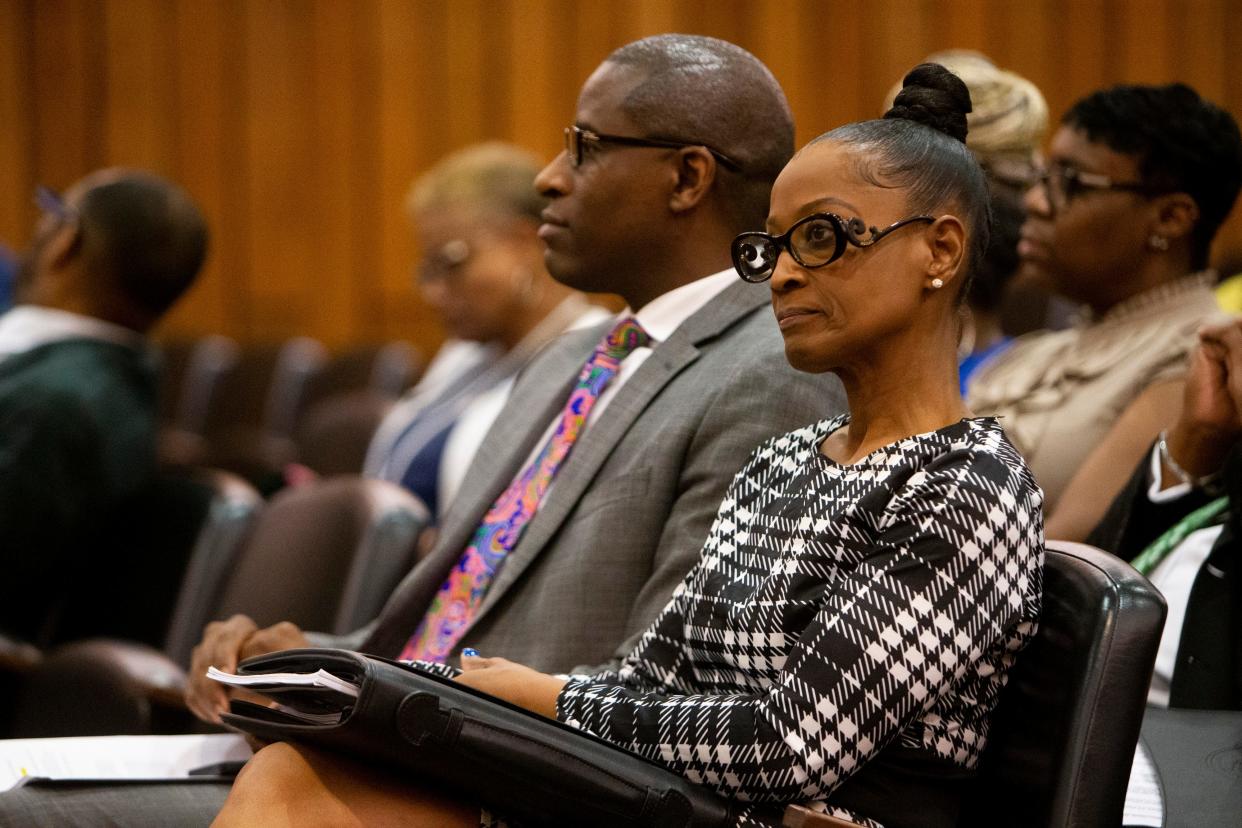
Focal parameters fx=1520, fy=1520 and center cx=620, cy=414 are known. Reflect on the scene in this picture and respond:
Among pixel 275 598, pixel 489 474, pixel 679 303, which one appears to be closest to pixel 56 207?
pixel 275 598

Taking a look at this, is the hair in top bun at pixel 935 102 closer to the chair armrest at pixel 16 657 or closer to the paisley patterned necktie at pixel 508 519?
the paisley patterned necktie at pixel 508 519

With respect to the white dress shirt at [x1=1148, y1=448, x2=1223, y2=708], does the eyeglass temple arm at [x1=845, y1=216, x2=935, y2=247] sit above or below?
above

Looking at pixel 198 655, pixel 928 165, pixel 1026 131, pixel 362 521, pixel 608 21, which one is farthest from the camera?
pixel 608 21

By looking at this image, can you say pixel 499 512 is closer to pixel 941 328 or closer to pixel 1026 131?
pixel 941 328

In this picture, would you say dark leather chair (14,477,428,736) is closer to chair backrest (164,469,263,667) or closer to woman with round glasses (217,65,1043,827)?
chair backrest (164,469,263,667)

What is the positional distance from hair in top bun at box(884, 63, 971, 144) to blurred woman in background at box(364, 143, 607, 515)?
2265 millimetres

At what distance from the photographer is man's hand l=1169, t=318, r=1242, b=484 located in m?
1.93

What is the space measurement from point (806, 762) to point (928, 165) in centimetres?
58

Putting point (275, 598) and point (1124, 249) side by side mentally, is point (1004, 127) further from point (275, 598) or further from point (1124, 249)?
point (275, 598)

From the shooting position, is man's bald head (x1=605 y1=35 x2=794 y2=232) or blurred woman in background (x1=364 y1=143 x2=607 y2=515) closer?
man's bald head (x1=605 y1=35 x2=794 y2=232)

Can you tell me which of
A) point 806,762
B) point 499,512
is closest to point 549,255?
point 499,512

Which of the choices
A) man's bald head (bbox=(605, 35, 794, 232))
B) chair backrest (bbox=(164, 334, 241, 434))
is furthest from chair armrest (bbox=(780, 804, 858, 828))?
chair backrest (bbox=(164, 334, 241, 434))

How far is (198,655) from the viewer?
204 cm

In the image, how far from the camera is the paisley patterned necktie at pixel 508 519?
201cm
